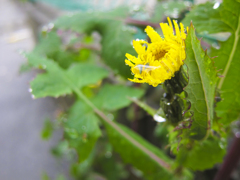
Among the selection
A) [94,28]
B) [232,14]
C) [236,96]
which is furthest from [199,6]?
[94,28]

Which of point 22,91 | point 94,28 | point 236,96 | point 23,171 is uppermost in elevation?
point 94,28

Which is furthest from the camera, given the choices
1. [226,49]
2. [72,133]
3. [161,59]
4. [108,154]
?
[108,154]

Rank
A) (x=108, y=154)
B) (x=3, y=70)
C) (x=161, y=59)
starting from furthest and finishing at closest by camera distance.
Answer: (x=3, y=70)
(x=108, y=154)
(x=161, y=59)

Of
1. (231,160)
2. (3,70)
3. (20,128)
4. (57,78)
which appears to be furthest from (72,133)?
(3,70)

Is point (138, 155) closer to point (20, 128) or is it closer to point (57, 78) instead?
point (57, 78)

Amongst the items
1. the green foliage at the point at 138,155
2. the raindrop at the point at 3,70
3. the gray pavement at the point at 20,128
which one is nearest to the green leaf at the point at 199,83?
the green foliage at the point at 138,155

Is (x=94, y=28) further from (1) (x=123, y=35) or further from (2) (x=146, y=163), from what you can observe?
(2) (x=146, y=163)
